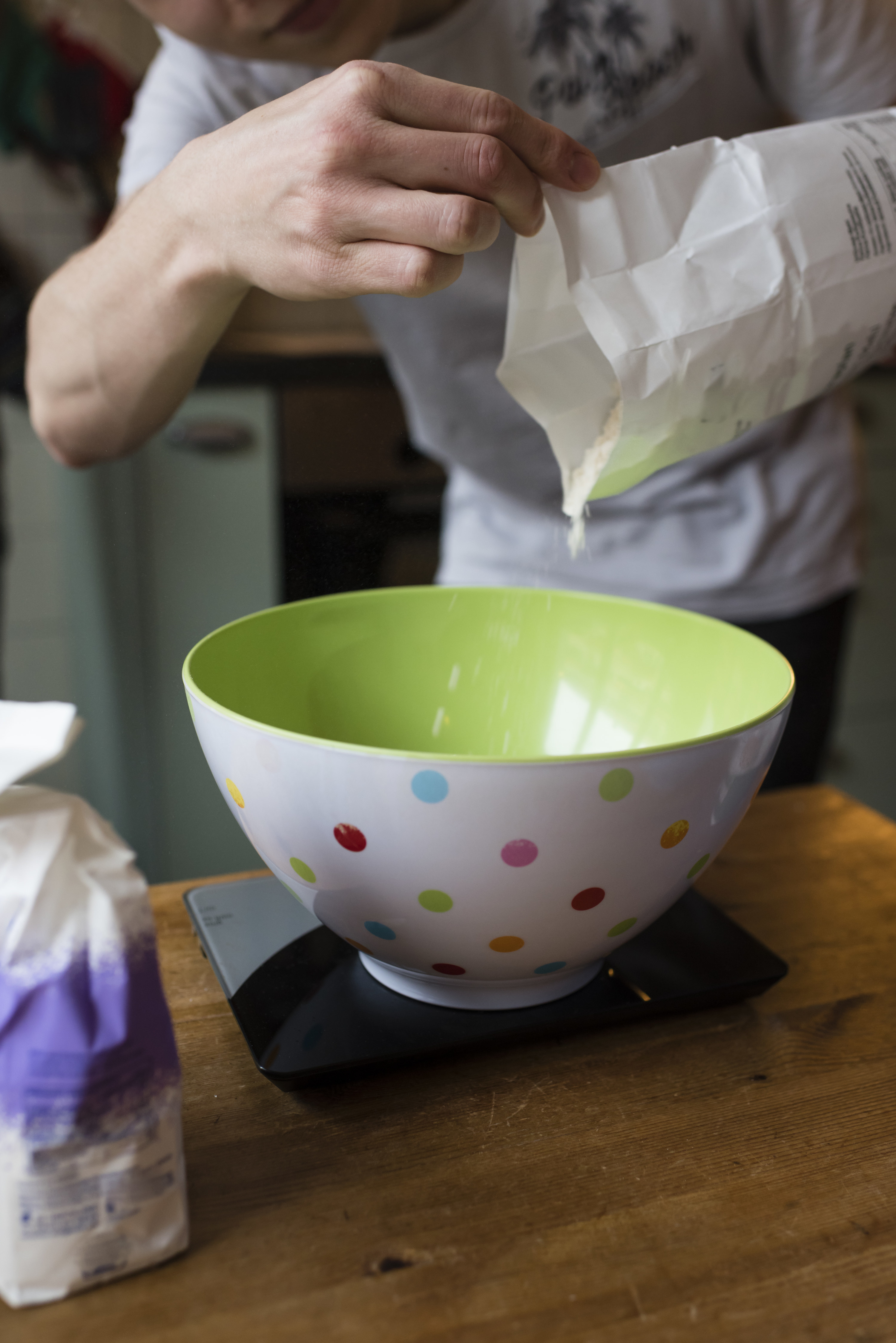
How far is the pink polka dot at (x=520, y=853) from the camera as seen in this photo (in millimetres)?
412

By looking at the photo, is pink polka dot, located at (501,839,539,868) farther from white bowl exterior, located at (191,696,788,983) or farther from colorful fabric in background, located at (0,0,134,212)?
colorful fabric in background, located at (0,0,134,212)

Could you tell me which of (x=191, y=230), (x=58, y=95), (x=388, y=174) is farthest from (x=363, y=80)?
(x=58, y=95)

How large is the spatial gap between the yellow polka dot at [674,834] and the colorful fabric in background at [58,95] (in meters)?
1.67

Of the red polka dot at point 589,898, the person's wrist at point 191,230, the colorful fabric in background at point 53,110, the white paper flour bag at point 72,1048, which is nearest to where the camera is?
the white paper flour bag at point 72,1048

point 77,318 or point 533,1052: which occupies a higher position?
point 77,318

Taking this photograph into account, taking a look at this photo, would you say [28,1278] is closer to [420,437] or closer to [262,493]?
[420,437]

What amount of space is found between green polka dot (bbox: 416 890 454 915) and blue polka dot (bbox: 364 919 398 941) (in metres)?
0.03

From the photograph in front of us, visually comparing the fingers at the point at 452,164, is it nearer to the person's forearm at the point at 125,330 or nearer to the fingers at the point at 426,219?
the fingers at the point at 426,219

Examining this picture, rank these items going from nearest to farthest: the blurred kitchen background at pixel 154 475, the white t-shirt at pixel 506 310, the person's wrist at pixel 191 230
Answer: the person's wrist at pixel 191 230 < the white t-shirt at pixel 506 310 < the blurred kitchen background at pixel 154 475

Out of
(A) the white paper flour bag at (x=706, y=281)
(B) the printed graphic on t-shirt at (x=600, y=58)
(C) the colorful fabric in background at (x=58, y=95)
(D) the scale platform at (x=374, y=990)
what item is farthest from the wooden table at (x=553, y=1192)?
(C) the colorful fabric in background at (x=58, y=95)

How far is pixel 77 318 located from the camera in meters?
0.71

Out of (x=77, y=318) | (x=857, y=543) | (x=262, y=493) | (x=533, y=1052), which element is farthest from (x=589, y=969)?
(x=262, y=493)

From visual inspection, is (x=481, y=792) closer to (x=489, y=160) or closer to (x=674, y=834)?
(x=674, y=834)

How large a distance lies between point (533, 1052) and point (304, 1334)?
6.9 inches
